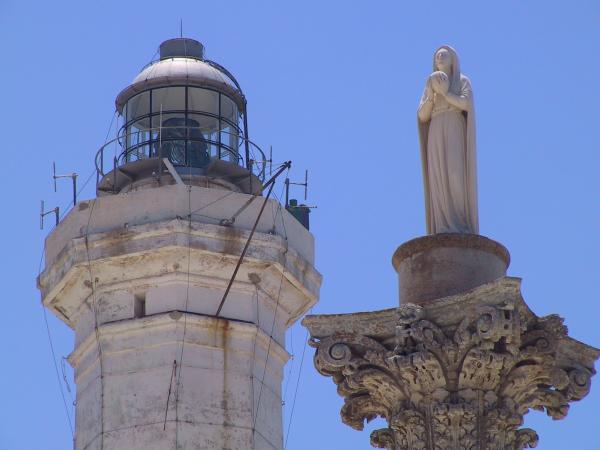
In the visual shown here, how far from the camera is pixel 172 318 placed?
3133cm

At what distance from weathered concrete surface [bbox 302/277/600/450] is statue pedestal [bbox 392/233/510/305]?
0.41 m

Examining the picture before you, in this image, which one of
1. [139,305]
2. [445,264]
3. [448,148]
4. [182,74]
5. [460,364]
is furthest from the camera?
[182,74]

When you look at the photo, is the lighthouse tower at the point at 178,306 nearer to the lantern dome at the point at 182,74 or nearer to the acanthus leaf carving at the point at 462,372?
the lantern dome at the point at 182,74

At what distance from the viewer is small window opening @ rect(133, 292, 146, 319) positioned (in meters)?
31.7

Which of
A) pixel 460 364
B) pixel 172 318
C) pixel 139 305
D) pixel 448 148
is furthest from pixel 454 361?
pixel 139 305

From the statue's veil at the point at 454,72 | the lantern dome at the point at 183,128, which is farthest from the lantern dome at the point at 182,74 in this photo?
the statue's veil at the point at 454,72

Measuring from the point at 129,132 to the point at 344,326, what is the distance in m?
16.9

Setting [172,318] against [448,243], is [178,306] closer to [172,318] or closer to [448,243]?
[172,318]

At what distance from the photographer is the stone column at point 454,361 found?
57.4 feet

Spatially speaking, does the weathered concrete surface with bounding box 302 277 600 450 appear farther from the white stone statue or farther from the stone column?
the white stone statue

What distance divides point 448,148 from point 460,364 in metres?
2.20

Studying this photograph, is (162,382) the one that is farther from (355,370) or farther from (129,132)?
(355,370)

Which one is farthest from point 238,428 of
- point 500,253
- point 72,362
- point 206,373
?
point 500,253

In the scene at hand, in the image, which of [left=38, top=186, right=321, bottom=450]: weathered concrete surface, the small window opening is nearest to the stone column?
[left=38, top=186, right=321, bottom=450]: weathered concrete surface
